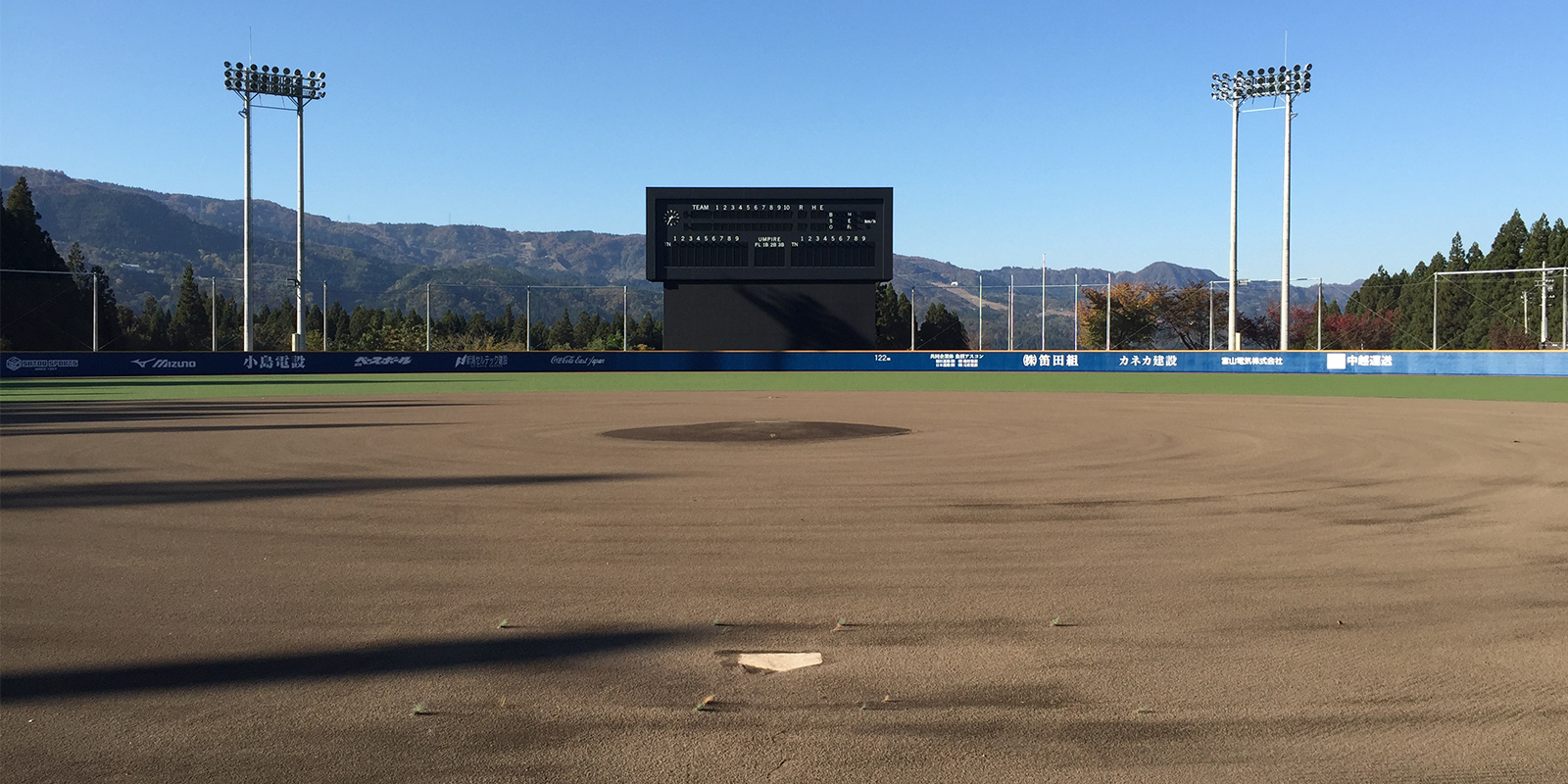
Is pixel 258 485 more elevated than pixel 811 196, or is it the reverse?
pixel 811 196

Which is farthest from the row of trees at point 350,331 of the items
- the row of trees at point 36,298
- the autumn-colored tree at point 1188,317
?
the autumn-colored tree at point 1188,317

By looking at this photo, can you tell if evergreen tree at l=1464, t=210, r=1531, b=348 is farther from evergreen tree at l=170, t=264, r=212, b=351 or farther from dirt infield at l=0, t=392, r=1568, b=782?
evergreen tree at l=170, t=264, r=212, b=351

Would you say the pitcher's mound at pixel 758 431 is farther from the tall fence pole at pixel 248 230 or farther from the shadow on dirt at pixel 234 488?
the tall fence pole at pixel 248 230

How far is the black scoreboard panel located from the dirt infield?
38.1 metres

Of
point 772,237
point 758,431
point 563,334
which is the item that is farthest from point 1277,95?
point 563,334

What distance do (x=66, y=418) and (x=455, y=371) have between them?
1229 inches

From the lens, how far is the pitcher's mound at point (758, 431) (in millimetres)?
16812

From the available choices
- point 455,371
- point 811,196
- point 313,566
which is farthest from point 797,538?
point 455,371

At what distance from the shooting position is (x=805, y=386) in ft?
121

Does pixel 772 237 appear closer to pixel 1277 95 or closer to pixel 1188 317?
pixel 1277 95

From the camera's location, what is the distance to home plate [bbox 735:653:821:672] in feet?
16.5

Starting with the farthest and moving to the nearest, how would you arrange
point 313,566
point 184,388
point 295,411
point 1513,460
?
point 184,388 < point 295,411 < point 1513,460 < point 313,566

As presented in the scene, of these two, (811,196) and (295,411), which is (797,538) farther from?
(811,196)

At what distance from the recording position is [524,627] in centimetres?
577
